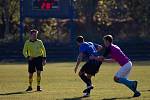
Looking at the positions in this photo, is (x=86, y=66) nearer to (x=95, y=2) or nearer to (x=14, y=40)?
(x=14, y=40)

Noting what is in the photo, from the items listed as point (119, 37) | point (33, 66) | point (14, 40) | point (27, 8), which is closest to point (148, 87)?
point (33, 66)

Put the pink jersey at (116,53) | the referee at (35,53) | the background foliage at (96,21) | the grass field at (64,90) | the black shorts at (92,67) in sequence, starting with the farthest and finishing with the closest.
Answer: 1. the background foliage at (96,21)
2. the referee at (35,53)
3. the black shorts at (92,67)
4. the grass field at (64,90)
5. the pink jersey at (116,53)

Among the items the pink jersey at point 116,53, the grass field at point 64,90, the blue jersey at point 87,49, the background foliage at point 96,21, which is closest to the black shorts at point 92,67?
the blue jersey at point 87,49

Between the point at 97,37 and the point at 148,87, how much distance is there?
124ft

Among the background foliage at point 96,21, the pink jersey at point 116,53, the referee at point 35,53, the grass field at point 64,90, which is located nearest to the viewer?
the pink jersey at point 116,53

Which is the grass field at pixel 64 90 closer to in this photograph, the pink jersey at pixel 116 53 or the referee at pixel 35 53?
the referee at pixel 35 53

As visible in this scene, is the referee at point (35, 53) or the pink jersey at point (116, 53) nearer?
the pink jersey at point (116, 53)

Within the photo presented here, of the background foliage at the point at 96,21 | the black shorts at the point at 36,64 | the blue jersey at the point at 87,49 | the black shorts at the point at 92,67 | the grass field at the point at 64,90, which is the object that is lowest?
the background foliage at the point at 96,21

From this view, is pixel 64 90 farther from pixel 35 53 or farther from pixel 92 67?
pixel 92 67

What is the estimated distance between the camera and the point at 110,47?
61.5 feet

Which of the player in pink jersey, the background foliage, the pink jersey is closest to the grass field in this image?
the player in pink jersey

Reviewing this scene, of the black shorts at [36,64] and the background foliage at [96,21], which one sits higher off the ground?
the black shorts at [36,64]

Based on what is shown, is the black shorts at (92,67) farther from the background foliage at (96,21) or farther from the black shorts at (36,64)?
the background foliage at (96,21)

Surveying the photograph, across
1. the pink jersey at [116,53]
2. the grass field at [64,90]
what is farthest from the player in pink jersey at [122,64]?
the grass field at [64,90]
